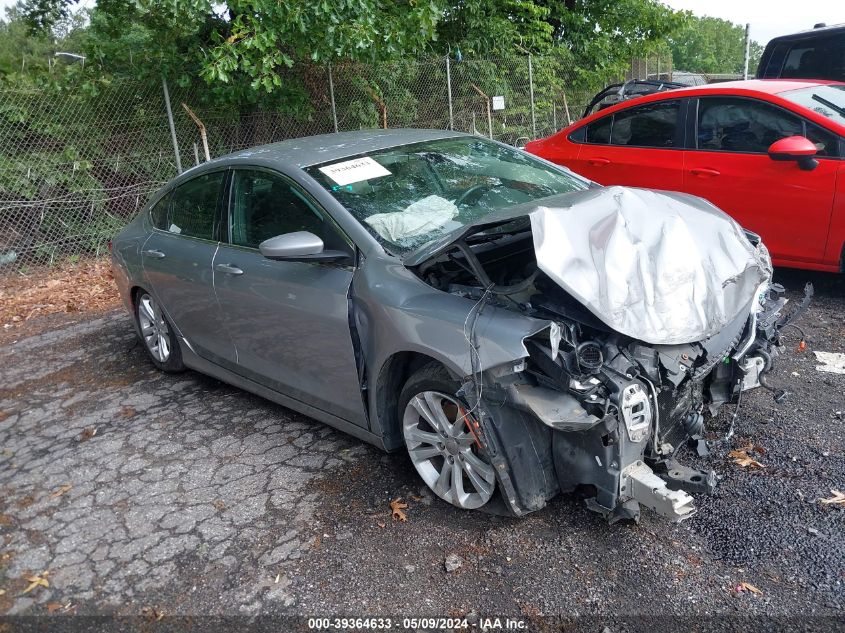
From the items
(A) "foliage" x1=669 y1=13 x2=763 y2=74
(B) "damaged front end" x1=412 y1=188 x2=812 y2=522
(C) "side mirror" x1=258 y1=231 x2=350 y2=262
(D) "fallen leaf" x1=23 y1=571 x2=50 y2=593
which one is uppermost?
(C) "side mirror" x1=258 y1=231 x2=350 y2=262

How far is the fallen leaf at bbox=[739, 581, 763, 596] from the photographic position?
279 centimetres

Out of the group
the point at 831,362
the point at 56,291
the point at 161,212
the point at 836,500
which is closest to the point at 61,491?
the point at 161,212

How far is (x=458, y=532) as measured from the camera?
3.35 m

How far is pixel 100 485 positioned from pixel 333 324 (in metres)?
1.63

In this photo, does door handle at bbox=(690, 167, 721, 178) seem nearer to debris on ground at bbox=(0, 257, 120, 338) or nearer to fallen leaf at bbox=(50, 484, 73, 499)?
fallen leaf at bbox=(50, 484, 73, 499)

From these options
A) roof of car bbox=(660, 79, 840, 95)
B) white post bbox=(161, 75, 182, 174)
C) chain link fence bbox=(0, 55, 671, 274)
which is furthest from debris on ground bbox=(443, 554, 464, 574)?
white post bbox=(161, 75, 182, 174)

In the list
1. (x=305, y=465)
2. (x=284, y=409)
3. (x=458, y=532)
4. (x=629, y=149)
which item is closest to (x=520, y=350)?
(x=458, y=532)

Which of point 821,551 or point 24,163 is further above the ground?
point 24,163

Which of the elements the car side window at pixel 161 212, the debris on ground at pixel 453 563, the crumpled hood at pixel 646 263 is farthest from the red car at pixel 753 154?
the debris on ground at pixel 453 563

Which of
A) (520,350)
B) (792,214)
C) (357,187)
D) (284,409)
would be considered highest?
(357,187)

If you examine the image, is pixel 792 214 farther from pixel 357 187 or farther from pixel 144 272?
pixel 144 272

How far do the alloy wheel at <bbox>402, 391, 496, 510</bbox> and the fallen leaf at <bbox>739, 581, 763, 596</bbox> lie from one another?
1.05 metres

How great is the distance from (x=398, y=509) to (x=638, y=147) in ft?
14.4

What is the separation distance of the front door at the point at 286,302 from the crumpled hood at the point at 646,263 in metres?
1.11
